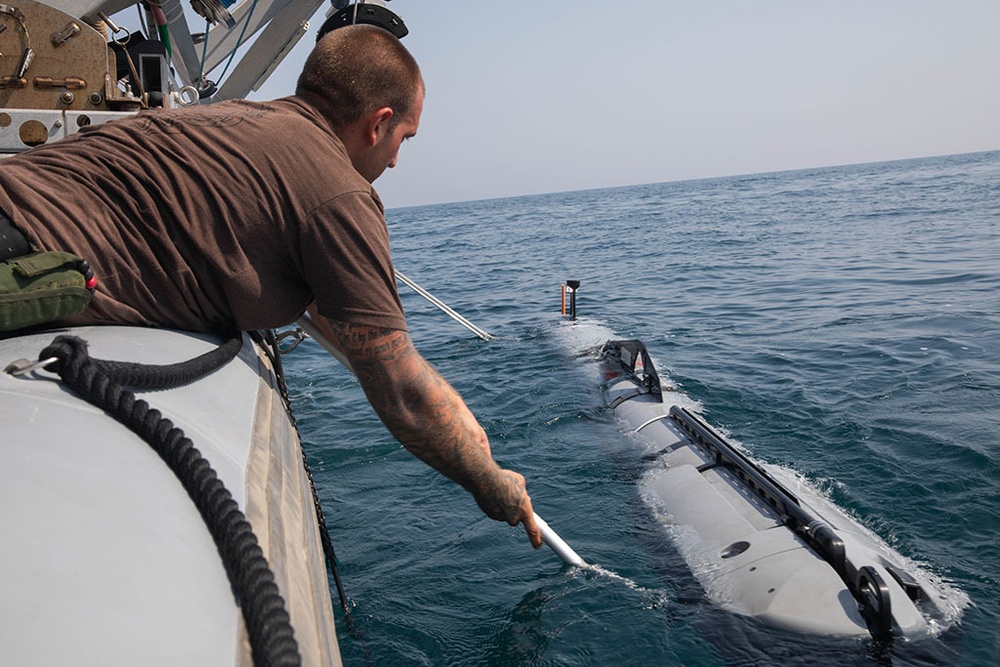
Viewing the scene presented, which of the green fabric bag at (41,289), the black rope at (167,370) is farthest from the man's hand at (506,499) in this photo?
the green fabric bag at (41,289)

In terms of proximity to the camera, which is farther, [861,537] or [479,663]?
[861,537]

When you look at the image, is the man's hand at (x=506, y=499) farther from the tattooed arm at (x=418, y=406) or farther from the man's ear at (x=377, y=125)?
the man's ear at (x=377, y=125)

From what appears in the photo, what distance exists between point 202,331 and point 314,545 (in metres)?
0.93

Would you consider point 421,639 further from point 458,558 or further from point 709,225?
point 709,225

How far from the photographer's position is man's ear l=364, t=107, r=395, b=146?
272 cm

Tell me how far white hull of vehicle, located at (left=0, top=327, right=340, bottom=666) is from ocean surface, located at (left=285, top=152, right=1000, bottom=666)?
2.53 metres

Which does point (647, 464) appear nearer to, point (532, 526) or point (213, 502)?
point (532, 526)

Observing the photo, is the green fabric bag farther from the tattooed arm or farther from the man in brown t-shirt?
the tattooed arm

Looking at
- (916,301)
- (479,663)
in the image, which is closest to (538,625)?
(479,663)

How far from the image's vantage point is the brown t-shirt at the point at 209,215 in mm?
2375

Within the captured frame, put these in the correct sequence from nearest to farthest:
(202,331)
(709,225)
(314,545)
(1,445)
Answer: (1,445)
(314,545)
(202,331)
(709,225)

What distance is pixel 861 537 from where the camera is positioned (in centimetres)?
546

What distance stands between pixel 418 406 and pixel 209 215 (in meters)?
0.97

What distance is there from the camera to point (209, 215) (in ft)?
8.10
